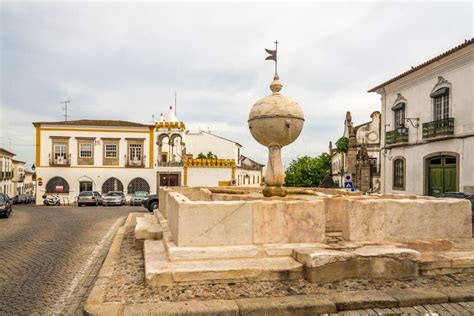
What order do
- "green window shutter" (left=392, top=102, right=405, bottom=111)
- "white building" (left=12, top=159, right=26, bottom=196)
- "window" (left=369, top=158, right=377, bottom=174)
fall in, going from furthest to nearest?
"white building" (left=12, top=159, right=26, bottom=196) → "window" (left=369, top=158, right=377, bottom=174) → "green window shutter" (left=392, top=102, right=405, bottom=111)

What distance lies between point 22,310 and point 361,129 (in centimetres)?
3773

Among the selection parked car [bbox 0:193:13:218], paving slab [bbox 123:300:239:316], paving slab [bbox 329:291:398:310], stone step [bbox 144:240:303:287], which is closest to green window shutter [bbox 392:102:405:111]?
stone step [bbox 144:240:303:287]

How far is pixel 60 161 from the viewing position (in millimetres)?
32375

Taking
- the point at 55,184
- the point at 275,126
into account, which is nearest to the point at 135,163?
the point at 55,184

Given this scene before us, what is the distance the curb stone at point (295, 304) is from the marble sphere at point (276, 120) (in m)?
3.41

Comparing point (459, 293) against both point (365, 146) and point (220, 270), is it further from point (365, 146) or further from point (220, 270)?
point (365, 146)

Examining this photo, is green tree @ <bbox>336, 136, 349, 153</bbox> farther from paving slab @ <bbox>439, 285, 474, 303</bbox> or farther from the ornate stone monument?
paving slab @ <bbox>439, 285, 474, 303</bbox>

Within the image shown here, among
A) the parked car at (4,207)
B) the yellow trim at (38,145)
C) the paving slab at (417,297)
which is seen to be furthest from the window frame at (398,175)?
the yellow trim at (38,145)

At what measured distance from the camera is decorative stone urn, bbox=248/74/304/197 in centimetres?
708

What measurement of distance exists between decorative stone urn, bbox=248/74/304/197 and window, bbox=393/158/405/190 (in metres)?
17.7

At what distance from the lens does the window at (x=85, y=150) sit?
3284cm

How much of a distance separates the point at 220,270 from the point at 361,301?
5.60 feet

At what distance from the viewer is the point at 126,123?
111 ft

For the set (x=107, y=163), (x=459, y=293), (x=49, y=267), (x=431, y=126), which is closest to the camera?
(x=459, y=293)
